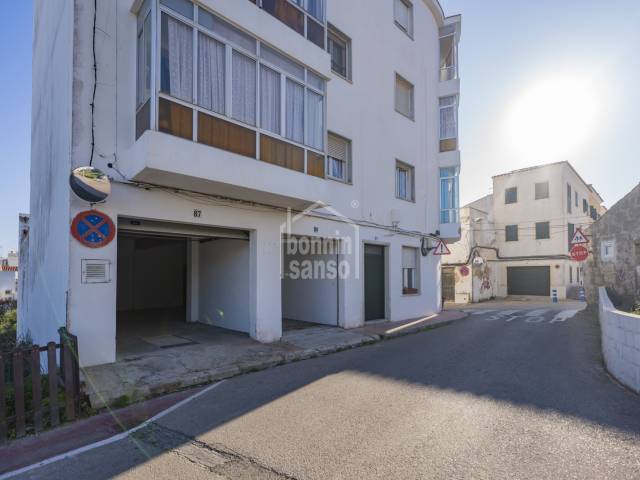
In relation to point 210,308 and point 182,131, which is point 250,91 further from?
point 210,308

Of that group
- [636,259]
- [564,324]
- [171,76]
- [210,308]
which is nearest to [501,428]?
[171,76]

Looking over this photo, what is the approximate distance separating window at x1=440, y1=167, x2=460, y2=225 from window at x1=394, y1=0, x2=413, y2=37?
5448 mm

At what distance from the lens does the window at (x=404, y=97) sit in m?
14.4

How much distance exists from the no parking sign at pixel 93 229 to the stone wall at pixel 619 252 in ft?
46.9

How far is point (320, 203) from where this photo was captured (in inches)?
368

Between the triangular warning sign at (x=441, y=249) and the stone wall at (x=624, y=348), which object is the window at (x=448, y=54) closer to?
the triangular warning sign at (x=441, y=249)

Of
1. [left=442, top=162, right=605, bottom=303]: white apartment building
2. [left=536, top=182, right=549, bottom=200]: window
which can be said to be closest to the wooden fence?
[left=442, top=162, right=605, bottom=303]: white apartment building

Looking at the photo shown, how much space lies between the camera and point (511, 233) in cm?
2977

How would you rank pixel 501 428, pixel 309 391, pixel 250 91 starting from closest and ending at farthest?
pixel 501 428, pixel 309 391, pixel 250 91

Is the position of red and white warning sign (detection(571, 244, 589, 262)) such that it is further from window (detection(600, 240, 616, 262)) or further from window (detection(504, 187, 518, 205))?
window (detection(504, 187, 518, 205))

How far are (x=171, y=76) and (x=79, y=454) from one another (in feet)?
18.1

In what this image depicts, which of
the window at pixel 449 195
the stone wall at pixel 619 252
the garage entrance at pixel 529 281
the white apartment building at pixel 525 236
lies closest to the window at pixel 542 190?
the white apartment building at pixel 525 236

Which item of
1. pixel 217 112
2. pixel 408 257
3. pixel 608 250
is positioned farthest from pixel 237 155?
pixel 608 250

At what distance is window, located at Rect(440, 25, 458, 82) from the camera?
17.0m
